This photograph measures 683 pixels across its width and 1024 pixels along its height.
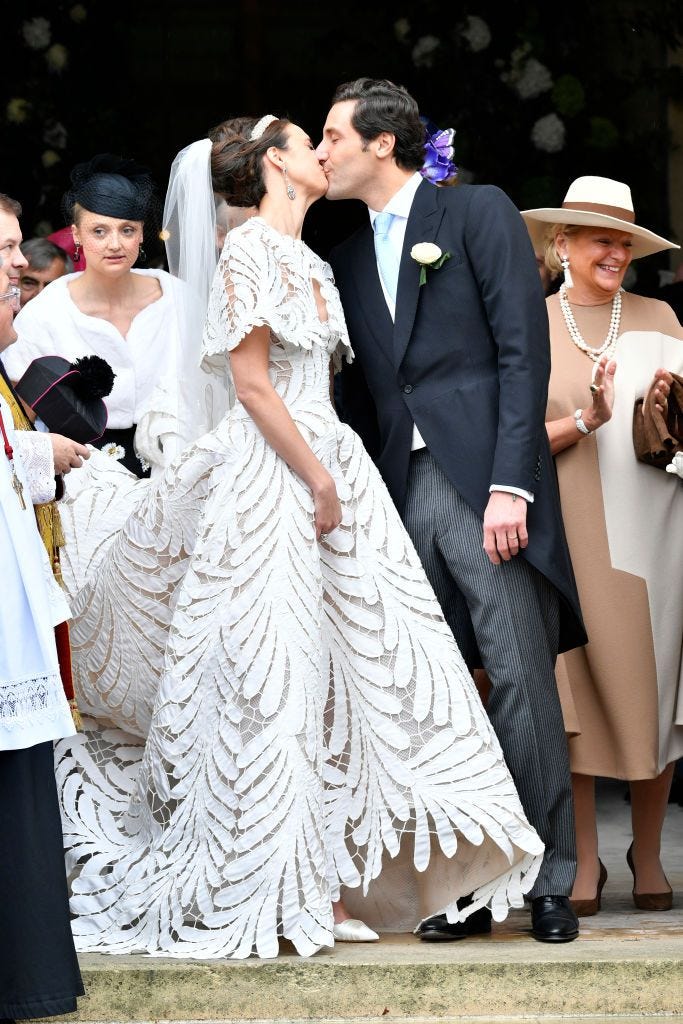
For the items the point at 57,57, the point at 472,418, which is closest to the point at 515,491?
the point at 472,418

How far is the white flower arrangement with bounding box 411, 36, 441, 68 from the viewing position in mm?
7793

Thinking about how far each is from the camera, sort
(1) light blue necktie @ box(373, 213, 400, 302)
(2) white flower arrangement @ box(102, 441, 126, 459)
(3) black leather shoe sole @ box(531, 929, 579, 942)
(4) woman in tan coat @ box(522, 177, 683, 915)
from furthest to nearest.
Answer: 1. (2) white flower arrangement @ box(102, 441, 126, 459)
2. (4) woman in tan coat @ box(522, 177, 683, 915)
3. (1) light blue necktie @ box(373, 213, 400, 302)
4. (3) black leather shoe sole @ box(531, 929, 579, 942)

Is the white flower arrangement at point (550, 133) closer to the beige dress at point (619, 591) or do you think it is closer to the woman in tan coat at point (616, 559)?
the woman in tan coat at point (616, 559)

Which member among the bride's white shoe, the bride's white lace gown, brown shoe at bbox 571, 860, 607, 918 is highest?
the bride's white lace gown

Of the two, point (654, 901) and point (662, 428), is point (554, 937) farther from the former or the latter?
point (662, 428)

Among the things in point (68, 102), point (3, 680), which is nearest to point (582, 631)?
point (3, 680)

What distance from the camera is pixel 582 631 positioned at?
14.5 feet

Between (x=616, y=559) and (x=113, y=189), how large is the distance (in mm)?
1991

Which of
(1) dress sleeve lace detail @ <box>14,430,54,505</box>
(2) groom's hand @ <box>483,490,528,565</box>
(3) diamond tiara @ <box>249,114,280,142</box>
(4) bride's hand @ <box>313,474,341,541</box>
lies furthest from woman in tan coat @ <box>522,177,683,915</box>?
(1) dress sleeve lace detail @ <box>14,430,54,505</box>

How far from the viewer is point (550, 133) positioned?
303 inches

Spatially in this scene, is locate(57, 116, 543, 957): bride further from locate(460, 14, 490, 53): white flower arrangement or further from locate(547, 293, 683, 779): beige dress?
locate(460, 14, 490, 53): white flower arrangement

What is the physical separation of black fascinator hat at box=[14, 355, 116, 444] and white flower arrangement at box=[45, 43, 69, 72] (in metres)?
4.08

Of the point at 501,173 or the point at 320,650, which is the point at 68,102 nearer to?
the point at 501,173

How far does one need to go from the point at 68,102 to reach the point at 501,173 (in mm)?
1976
